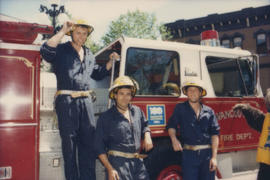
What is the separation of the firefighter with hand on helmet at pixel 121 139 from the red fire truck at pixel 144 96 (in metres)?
0.75

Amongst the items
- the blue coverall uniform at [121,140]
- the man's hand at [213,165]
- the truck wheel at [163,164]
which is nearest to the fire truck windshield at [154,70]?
the truck wheel at [163,164]

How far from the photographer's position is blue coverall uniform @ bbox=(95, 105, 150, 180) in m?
2.50

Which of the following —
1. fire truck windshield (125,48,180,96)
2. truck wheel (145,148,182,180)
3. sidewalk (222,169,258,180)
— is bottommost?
sidewalk (222,169,258,180)

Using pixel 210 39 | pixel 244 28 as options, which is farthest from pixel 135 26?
pixel 210 39

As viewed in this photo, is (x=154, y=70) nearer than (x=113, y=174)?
No

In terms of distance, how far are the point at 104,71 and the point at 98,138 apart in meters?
1.26

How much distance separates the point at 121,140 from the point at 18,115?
4.06 ft

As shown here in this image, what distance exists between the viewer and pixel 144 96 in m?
3.57

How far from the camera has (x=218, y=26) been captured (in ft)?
86.1

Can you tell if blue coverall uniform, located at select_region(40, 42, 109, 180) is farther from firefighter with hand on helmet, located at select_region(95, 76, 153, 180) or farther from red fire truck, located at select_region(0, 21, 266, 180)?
firefighter with hand on helmet, located at select_region(95, 76, 153, 180)

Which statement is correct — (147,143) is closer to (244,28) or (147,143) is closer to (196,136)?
(196,136)

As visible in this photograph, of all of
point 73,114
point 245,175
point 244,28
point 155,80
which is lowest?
point 245,175

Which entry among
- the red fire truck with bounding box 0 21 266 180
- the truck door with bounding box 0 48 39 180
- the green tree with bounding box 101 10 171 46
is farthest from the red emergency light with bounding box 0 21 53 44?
the green tree with bounding box 101 10 171 46

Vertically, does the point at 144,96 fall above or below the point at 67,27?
below
